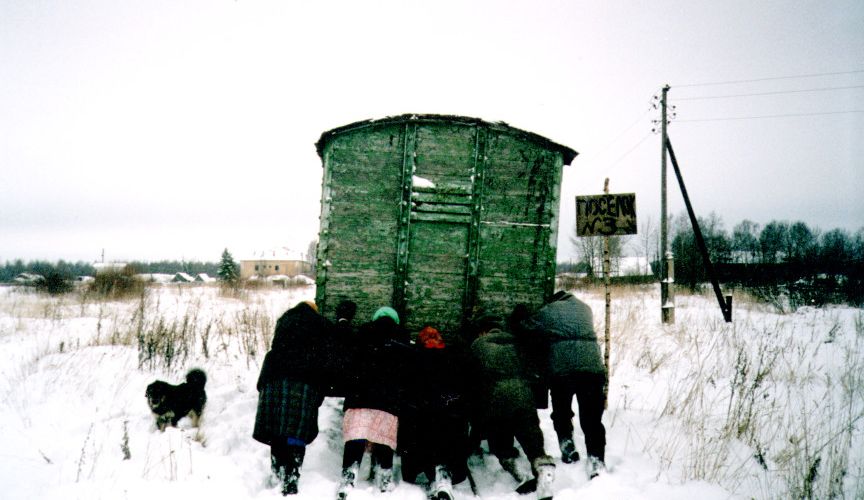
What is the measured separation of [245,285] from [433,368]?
1805 centimetres

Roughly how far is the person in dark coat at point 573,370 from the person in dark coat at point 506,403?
330 millimetres

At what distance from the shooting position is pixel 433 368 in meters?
4.03

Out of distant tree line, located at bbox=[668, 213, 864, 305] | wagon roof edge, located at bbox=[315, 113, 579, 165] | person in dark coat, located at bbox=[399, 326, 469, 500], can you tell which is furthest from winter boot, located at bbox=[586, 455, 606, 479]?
distant tree line, located at bbox=[668, 213, 864, 305]

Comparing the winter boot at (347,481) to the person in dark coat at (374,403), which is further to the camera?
the person in dark coat at (374,403)

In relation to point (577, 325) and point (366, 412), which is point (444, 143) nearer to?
point (577, 325)

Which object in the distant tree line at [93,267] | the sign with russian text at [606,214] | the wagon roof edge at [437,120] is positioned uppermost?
the wagon roof edge at [437,120]

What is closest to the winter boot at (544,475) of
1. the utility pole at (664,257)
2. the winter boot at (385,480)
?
the winter boot at (385,480)

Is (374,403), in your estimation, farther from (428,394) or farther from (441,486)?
(441,486)

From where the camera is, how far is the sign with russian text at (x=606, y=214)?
5023 mm

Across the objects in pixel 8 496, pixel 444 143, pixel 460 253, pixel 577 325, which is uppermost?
pixel 444 143

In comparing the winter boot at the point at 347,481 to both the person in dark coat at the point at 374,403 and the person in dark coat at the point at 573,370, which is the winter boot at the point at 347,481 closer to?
the person in dark coat at the point at 374,403

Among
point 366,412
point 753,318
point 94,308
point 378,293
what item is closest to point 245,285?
point 94,308

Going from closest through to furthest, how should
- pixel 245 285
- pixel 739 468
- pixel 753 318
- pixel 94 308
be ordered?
1. pixel 739 468
2. pixel 753 318
3. pixel 94 308
4. pixel 245 285

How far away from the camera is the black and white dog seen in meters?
4.31
